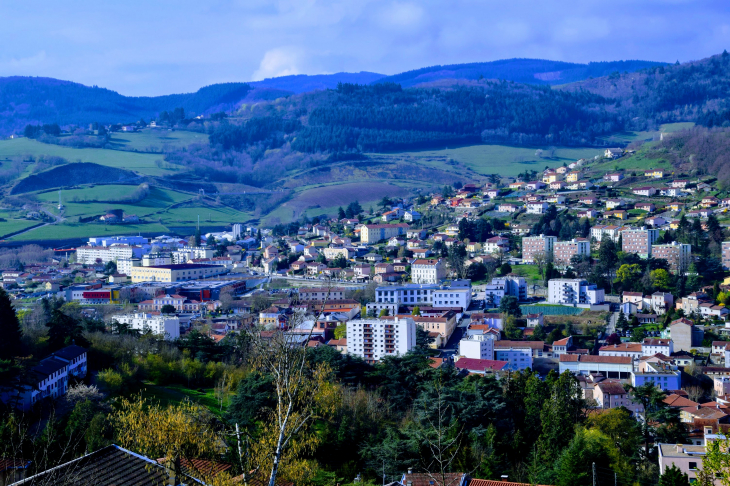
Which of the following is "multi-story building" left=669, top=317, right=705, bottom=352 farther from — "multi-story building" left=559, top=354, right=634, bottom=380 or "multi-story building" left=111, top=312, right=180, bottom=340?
"multi-story building" left=111, top=312, right=180, bottom=340

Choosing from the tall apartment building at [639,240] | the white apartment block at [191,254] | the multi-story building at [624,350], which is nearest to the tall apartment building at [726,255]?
the tall apartment building at [639,240]

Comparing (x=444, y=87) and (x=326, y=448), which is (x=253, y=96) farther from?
(x=326, y=448)

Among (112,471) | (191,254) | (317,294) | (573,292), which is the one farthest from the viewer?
(191,254)

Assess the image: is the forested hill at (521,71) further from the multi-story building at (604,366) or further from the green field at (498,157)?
the multi-story building at (604,366)

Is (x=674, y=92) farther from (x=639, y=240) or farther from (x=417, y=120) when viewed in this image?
(x=639, y=240)

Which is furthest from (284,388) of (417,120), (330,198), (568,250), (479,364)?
(417,120)

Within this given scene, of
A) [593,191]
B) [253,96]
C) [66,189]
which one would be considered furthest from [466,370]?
[253,96]

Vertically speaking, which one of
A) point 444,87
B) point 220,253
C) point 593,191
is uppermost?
point 444,87
